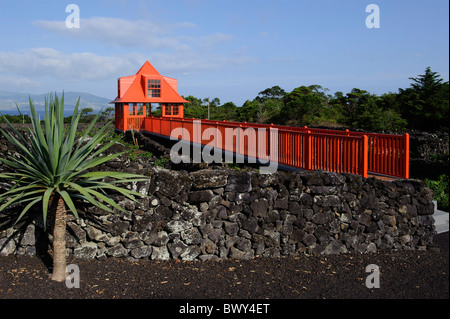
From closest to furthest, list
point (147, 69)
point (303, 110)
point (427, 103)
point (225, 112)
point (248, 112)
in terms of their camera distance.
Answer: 1. point (427, 103)
2. point (147, 69)
3. point (303, 110)
4. point (248, 112)
5. point (225, 112)

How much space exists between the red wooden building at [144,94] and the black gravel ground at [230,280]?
25051mm

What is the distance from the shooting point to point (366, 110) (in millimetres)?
33906

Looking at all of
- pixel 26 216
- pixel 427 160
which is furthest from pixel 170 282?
pixel 427 160

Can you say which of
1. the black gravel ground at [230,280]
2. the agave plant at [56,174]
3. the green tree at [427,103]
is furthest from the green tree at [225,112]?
the agave plant at [56,174]

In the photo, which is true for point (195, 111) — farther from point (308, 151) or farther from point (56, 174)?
point (56, 174)

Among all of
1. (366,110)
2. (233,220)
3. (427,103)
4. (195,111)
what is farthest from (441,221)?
(195,111)

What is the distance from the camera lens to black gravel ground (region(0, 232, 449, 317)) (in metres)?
5.14

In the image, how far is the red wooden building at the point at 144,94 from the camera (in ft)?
101

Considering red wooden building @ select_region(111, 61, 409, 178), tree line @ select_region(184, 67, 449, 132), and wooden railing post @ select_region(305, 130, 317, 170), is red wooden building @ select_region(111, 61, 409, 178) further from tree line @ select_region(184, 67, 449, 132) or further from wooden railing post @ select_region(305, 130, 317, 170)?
tree line @ select_region(184, 67, 449, 132)

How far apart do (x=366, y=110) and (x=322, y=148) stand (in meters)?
26.5

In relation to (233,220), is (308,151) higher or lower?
higher

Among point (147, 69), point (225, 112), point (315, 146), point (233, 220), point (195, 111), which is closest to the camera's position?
point (233, 220)

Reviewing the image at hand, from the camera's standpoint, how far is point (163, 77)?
32094 mm

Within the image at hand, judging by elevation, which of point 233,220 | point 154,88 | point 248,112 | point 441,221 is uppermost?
point 154,88
